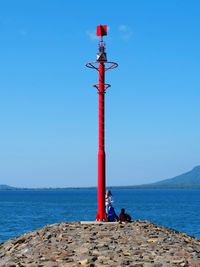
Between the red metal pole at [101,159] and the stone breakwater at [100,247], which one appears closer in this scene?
the stone breakwater at [100,247]

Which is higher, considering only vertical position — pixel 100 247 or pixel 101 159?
pixel 101 159

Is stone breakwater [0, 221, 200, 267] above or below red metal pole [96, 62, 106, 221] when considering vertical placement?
below

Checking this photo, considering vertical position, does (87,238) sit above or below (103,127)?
below

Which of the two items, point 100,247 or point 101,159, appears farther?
point 101,159

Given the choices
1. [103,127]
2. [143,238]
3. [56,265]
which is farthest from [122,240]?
[103,127]

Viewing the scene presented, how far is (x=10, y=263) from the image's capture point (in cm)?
→ 1803

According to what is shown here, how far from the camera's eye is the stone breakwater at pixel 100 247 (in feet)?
57.4

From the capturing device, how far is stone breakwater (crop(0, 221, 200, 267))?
57.4 feet

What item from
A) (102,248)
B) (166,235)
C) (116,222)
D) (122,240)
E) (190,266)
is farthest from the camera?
(116,222)

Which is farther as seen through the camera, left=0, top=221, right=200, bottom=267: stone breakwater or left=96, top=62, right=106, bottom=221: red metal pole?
left=96, top=62, right=106, bottom=221: red metal pole

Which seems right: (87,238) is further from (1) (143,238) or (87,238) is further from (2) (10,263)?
(2) (10,263)

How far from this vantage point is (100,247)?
19375 millimetres

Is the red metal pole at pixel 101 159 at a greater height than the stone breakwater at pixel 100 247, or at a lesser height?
greater

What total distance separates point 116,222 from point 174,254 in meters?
6.37
